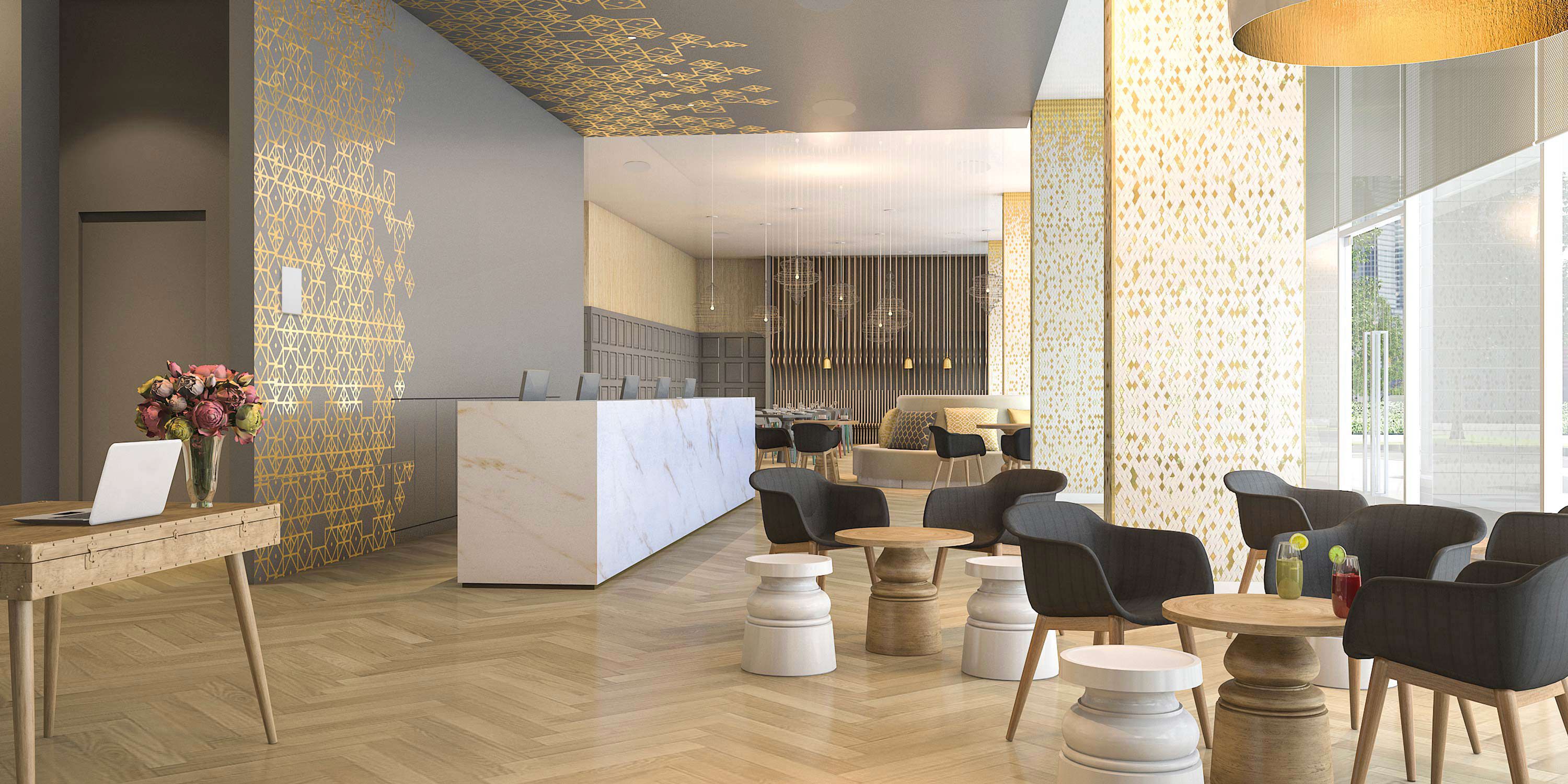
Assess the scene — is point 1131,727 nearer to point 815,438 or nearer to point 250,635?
point 250,635

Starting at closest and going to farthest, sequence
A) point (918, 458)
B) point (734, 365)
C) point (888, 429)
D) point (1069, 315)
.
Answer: point (1069, 315), point (918, 458), point (888, 429), point (734, 365)

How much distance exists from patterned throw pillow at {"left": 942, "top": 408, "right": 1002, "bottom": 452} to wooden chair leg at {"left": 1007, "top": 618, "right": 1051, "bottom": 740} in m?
9.15

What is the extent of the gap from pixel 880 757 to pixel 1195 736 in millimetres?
962

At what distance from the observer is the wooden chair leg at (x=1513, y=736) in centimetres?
243

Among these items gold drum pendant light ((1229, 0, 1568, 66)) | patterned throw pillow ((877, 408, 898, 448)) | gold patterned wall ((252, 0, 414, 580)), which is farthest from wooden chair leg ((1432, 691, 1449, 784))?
patterned throw pillow ((877, 408, 898, 448))

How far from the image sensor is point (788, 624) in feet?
13.8

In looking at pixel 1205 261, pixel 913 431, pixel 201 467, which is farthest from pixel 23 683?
pixel 913 431

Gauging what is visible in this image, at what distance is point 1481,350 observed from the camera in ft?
23.7

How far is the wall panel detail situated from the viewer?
2239 cm

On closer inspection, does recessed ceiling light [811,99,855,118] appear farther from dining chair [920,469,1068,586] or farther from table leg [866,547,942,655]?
table leg [866,547,942,655]

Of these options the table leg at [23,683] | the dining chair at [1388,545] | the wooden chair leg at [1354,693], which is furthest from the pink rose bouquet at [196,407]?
the wooden chair leg at [1354,693]

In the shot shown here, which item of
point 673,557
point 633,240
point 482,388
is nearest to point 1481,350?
point 673,557

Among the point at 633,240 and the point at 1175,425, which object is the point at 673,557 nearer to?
the point at 1175,425

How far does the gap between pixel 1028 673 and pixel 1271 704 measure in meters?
0.77
